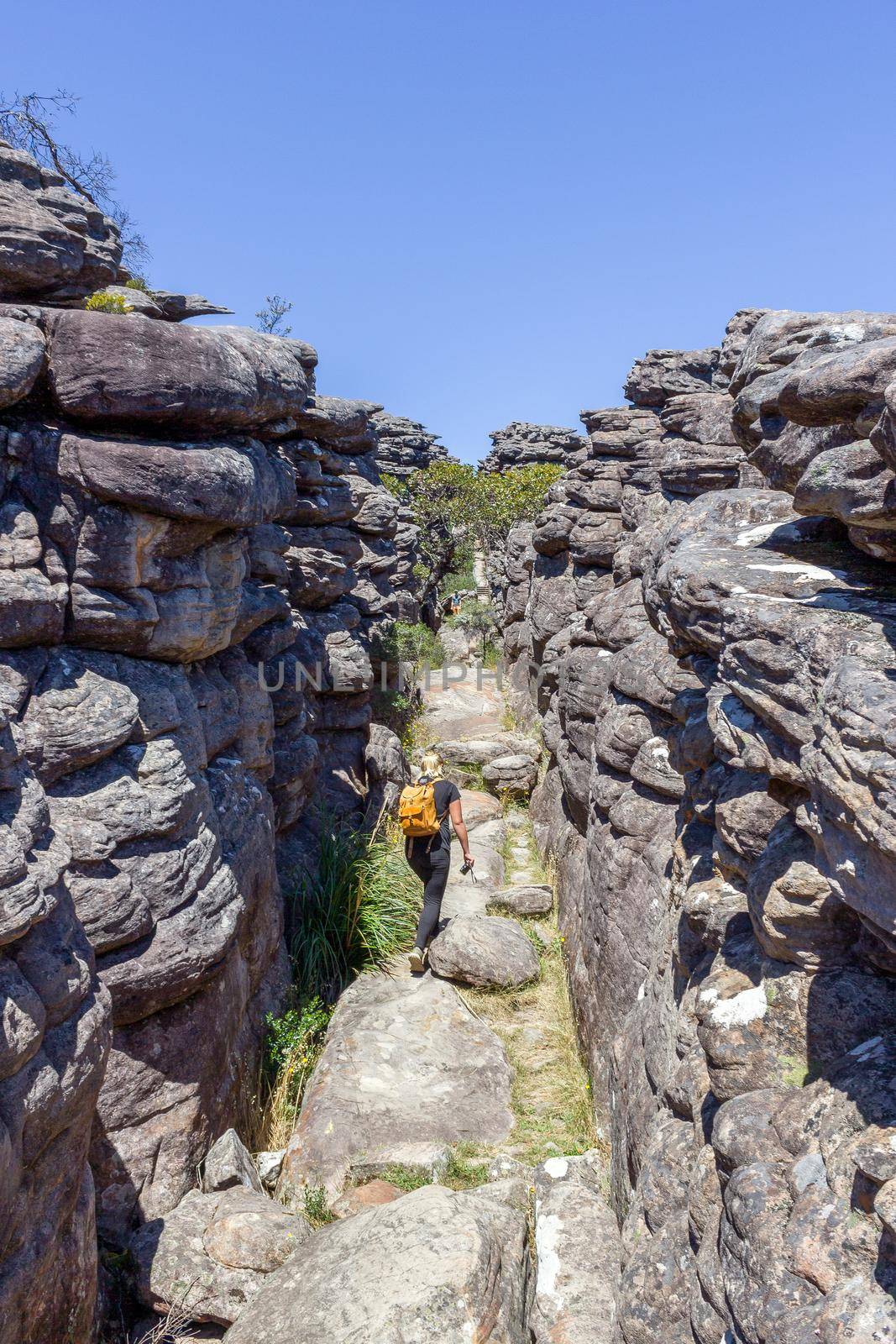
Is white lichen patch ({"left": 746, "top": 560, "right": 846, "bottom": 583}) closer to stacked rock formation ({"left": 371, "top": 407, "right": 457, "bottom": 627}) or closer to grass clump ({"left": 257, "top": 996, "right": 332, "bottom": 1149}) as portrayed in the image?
grass clump ({"left": 257, "top": 996, "right": 332, "bottom": 1149})

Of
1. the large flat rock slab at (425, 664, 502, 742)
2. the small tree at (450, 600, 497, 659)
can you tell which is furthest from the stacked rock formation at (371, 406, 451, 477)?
the large flat rock slab at (425, 664, 502, 742)

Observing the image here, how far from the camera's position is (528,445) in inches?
1784

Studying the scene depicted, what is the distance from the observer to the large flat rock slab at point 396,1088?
6176 millimetres

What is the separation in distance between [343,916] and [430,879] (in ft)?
3.76

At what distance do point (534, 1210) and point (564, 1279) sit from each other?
72 centimetres

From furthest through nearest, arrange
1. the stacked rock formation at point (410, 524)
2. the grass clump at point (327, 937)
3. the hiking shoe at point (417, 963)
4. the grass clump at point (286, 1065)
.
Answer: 1. the stacked rock formation at point (410, 524)
2. the hiking shoe at point (417, 963)
3. the grass clump at point (327, 937)
4. the grass clump at point (286, 1065)

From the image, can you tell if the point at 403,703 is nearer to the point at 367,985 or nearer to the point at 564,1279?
the point at 367,985

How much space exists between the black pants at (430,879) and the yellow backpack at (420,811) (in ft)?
0.84

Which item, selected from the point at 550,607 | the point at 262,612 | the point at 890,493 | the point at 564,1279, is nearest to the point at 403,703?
the point at 550,607

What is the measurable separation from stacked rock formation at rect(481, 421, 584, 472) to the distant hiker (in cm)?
3553

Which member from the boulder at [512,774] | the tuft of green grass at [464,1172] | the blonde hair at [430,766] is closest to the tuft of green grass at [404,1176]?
the tuft of green grass at [464,1172]

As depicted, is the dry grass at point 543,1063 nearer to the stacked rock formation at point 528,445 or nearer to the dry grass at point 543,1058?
the dry grass at point 543,1058

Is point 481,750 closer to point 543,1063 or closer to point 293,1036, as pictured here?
point 543,1063

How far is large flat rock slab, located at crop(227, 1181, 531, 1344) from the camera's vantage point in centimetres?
390
